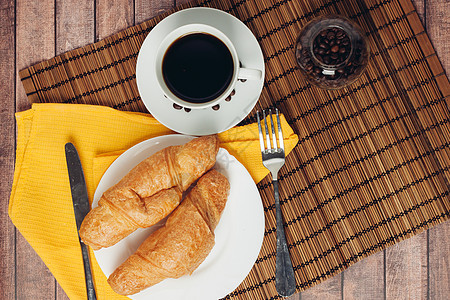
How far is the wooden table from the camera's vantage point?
1.20 m

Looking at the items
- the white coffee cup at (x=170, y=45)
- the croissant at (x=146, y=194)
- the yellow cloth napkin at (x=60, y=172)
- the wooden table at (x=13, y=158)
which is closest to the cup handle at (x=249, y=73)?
the white coffee cup at (x=170, y=45)

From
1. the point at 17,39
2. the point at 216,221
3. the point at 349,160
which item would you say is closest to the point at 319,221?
the point at 349,160

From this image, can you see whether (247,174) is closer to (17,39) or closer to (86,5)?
(86,5)

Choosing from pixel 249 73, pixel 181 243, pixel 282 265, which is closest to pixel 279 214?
pixel 282 265

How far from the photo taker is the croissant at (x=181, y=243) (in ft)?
3.19

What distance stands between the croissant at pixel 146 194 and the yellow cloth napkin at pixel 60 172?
0.17 meters

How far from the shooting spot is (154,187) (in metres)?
0.99

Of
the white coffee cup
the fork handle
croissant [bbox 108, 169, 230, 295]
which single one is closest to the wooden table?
the fork handle

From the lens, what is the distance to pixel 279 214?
3.65 feet

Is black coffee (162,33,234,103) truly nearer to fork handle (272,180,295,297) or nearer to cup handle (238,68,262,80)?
cup handle (238,68,262,80)

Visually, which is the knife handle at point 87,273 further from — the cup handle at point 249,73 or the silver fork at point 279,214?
the cup handle at point 249,73

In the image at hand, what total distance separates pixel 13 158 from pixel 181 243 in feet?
2.17

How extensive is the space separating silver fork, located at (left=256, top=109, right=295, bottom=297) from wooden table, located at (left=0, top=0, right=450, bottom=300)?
117mm

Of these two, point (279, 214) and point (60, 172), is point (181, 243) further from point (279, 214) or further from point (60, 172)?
point (60, 172)
